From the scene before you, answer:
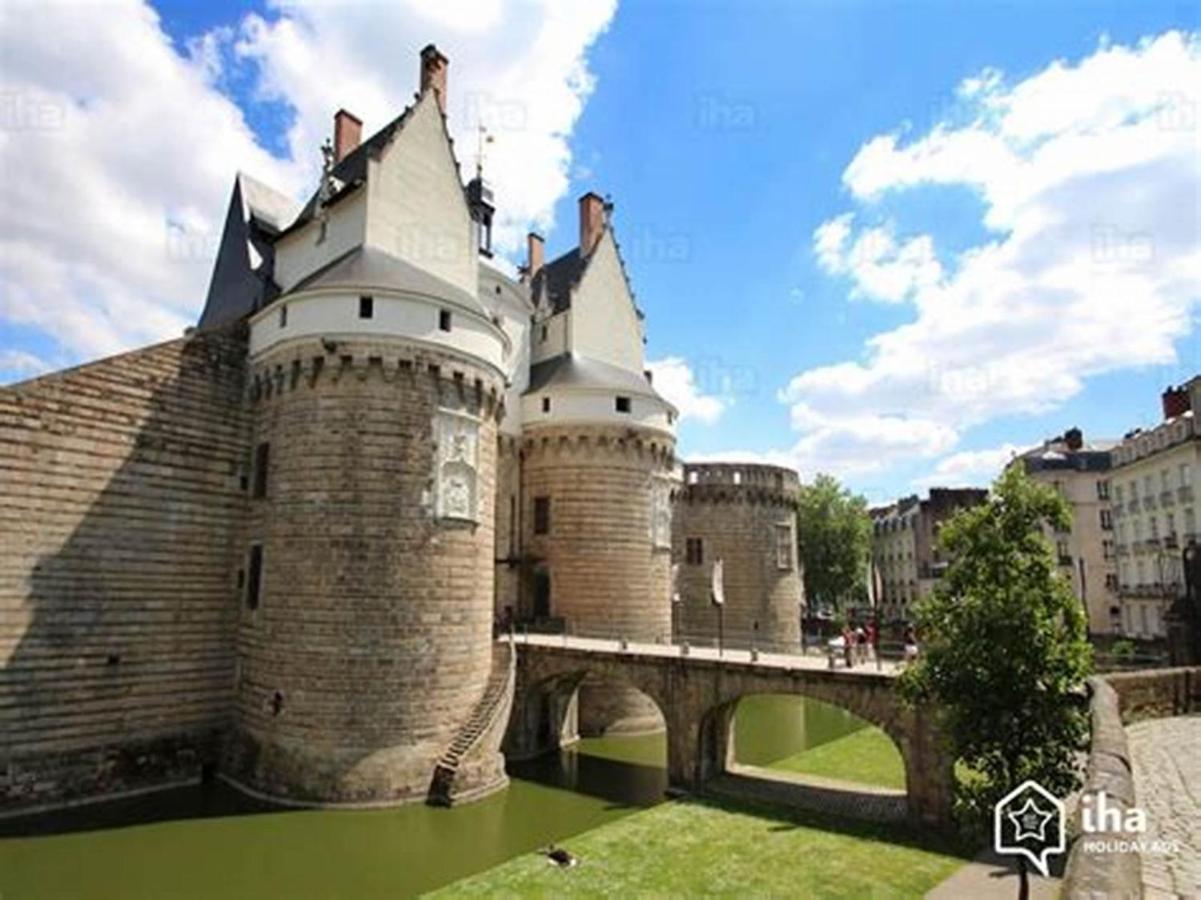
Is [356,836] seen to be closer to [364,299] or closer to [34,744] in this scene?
[34,744]

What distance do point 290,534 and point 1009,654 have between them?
639 inches

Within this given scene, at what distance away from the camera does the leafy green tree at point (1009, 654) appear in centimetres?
1176

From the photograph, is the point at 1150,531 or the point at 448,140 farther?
the point at 1150,531

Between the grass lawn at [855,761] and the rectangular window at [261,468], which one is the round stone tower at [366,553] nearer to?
the rectangular window at [261,468]

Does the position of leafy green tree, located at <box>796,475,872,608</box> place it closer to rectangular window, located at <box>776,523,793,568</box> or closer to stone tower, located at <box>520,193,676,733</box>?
rectangular window, located at <box>776,523,793,568</box>

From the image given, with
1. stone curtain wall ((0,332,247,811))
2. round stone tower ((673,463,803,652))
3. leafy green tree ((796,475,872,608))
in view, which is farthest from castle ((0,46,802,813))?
leafy green tree ((796,475,872,608))

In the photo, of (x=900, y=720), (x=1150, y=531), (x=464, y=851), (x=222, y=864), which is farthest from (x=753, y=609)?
(x=222, y=864)

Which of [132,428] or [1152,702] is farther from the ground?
[132,428]

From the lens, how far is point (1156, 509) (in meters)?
35.9

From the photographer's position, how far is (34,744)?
→ 1727 centimetres

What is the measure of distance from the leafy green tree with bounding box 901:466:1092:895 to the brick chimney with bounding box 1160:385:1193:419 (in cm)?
3046

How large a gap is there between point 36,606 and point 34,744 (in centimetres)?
309

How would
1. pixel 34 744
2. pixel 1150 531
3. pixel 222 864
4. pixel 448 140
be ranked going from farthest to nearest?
pixel 1150 531 → pixel 448 140 → pixel 34 744 → pixel 222 864

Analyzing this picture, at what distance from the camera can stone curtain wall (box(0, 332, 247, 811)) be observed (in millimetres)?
17344
